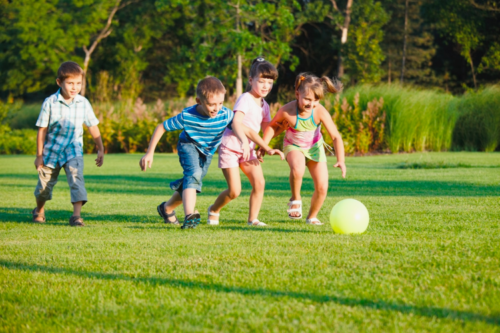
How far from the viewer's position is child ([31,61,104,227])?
6614 mm

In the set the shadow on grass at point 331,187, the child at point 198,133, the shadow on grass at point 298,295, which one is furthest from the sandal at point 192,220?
the shadow on grass at point 331,187

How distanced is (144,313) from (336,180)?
8.43 meters

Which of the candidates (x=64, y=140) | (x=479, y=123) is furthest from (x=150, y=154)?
(x=479, y=123)

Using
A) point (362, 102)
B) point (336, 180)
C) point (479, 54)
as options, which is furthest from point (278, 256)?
point (479, 54)

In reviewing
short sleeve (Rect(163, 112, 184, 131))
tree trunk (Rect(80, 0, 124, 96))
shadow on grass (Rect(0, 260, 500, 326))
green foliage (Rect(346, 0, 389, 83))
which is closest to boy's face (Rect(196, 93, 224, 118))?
short sleeve (Rect(163, 112, 184, 131))

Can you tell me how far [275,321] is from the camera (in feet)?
9.45

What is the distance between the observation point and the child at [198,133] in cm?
578

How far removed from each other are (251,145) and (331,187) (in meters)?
4.05

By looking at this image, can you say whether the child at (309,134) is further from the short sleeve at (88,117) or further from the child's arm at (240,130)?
the short sleeve at (88,117)

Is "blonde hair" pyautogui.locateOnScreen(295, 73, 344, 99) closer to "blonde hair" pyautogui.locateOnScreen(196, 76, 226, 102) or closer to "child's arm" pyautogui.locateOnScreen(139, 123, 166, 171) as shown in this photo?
"blonde hair" pyautogui.locateOnScreen(196, 76, 226, 102)

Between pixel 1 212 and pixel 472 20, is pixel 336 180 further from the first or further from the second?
pixel 472 20

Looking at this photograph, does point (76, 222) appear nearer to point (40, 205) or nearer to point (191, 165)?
point (40, 205)

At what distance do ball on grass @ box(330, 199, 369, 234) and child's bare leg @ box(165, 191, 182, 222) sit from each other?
1.90m

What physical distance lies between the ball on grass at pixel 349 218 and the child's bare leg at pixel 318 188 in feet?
2.71
